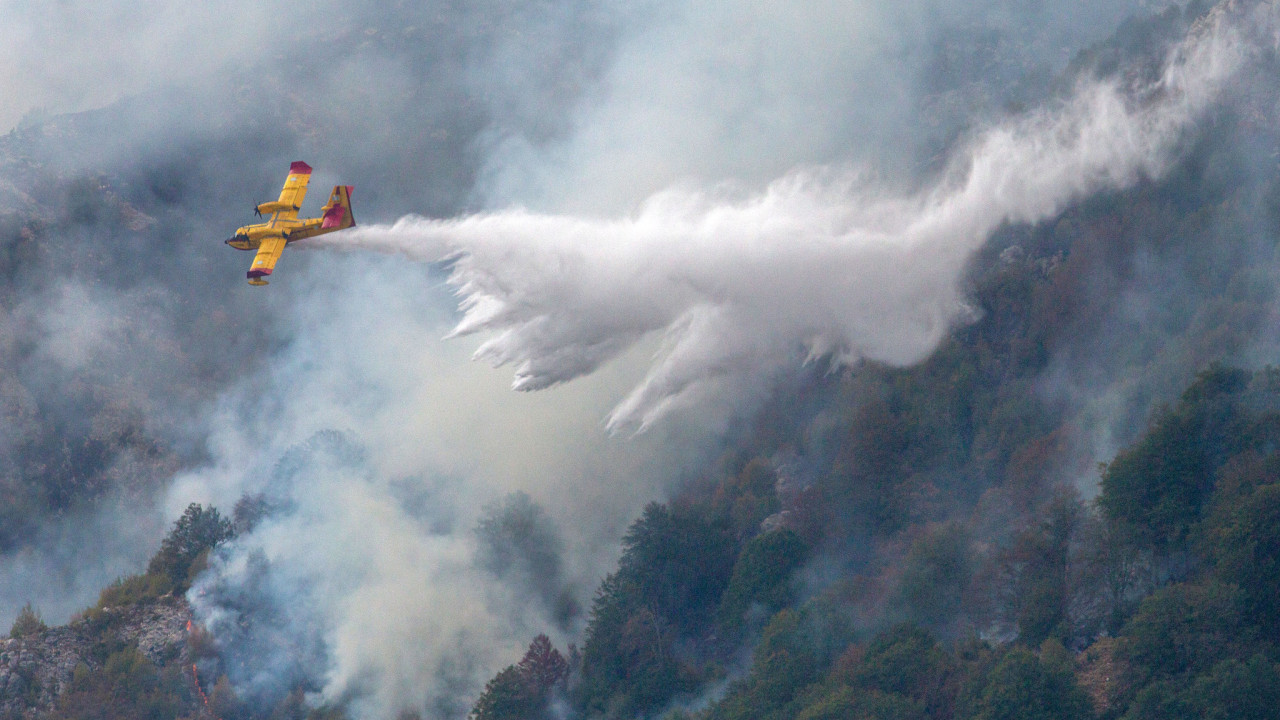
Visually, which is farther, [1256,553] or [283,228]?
[283,228]

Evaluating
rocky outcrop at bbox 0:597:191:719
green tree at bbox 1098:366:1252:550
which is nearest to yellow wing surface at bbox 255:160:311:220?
rocky outcrop at bbox 0:597:191:719

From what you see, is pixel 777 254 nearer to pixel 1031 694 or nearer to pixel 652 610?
pixel 652 610

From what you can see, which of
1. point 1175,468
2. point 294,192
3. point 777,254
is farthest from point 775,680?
point 294,192

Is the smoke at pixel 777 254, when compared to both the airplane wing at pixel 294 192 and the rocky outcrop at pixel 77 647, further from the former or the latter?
the rocky outcrop at pixel 77 647

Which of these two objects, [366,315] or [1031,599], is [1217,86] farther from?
[366,315]

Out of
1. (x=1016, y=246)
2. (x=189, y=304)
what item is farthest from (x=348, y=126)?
(x=1016, y=246)

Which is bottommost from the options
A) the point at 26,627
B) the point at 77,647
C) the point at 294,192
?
the point at 77,647

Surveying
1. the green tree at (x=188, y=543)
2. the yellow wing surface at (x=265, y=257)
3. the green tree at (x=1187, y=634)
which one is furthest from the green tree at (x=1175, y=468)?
the green tree at (x=188, y=543)
